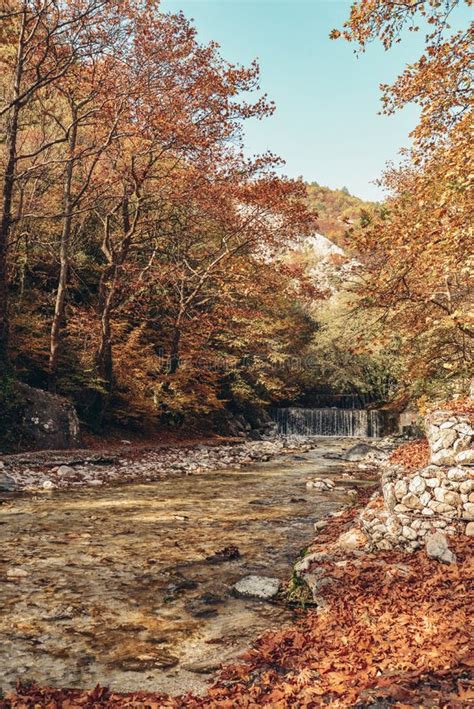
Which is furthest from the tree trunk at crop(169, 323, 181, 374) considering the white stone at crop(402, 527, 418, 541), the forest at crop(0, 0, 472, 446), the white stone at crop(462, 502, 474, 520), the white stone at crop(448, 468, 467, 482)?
the white stone at crop(462, 502, 474, 520)

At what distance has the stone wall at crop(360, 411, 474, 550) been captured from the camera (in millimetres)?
6246

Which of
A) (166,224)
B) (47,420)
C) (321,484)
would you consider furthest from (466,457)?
(166,224)

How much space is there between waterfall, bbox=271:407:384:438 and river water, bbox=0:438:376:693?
1982cm

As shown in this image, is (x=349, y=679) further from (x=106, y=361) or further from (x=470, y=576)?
(x=106, y=361)

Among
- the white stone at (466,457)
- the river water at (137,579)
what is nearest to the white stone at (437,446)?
the white stone at (466,457)

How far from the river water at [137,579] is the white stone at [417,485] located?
208 centimetres

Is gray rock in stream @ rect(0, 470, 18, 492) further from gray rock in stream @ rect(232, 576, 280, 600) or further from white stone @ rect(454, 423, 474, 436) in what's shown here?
white stone @ rect(454, 423, 474, 436)

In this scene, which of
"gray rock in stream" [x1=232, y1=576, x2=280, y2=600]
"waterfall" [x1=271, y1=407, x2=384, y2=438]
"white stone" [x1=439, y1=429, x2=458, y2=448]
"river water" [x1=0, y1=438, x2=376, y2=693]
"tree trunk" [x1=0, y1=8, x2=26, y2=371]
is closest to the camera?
"river water" [x1=0, y1=438, x2=376, y2=693]

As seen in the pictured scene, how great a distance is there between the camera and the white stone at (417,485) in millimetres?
6465

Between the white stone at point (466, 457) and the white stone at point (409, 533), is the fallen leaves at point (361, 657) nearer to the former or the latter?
the white stone at point (409, 533)

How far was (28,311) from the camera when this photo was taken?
66.4ft

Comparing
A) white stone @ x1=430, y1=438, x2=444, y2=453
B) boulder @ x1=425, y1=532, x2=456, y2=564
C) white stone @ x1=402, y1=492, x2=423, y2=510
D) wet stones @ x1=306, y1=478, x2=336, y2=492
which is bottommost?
wet stones @ x1=306, y1=478, x2=336, y2=492

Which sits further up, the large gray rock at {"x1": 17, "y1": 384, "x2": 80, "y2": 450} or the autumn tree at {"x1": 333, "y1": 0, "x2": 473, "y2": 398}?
the autumn tree at {"x1": 333, "y1": 0, "x2": 473, "y2": 398}

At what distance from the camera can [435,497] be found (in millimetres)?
6371
